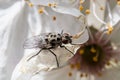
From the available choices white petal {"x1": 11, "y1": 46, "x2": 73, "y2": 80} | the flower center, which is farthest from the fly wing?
the flower center

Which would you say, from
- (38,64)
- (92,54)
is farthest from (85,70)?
(38,64)

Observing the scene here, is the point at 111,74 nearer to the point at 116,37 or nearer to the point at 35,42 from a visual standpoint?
the point at 116,37

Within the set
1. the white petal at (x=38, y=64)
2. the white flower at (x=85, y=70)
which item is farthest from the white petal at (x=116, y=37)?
the white petal at (x=38, y=64)

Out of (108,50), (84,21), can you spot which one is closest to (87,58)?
(108,50)

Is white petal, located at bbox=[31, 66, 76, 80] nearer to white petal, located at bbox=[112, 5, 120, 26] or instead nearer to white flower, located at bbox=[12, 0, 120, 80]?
white flower, located at bbox=[12, 0, 120, 80]

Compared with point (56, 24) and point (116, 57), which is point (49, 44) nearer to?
point (56, 24)

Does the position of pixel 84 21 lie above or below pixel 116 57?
above
